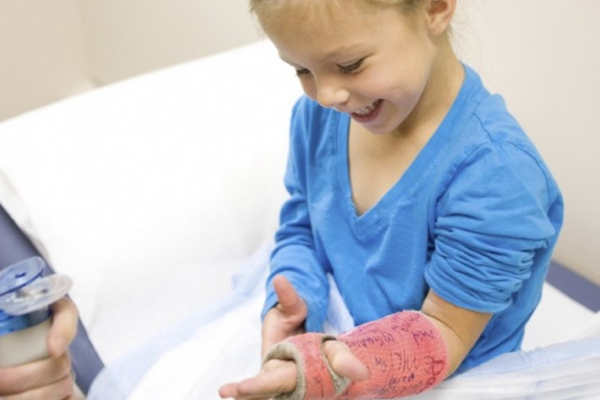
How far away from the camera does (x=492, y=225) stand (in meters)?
0.68

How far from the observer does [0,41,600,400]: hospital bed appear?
0.98 m

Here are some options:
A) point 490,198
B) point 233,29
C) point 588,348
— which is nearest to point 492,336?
point 588,348

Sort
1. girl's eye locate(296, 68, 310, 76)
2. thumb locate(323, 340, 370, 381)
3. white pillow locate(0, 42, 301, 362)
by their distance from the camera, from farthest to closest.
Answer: white pillow locate(0, 42, 301, 362) → girl's eye locate(296, 68, 310, 76) → thumb locate(323, 340, 370, 381)

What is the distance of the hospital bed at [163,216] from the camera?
0.98 meters

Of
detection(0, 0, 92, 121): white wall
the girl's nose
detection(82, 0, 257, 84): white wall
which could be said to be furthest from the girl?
detection(0, 0, 92, 121): white wall

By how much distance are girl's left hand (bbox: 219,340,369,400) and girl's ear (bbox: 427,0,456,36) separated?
0.31 meters

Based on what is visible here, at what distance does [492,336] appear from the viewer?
31.9 inches

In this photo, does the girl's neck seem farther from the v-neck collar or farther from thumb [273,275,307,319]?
thumb [273,275,307,319]

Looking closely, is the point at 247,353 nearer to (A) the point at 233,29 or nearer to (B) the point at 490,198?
(B) the point at 490,198

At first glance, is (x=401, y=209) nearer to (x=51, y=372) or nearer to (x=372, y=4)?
(x=372, y=4)

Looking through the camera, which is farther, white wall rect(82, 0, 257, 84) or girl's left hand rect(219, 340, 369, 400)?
white wall rect(82, 0, 257, 84)

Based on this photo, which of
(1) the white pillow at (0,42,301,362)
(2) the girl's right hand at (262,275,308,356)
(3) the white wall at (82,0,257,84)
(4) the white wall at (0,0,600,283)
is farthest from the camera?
(3) the white wall at (82,0,257,84)

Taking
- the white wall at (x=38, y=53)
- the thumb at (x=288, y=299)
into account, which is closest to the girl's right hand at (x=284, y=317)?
the thumb at (x=288, y=299)

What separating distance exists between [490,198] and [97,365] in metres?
0.61
